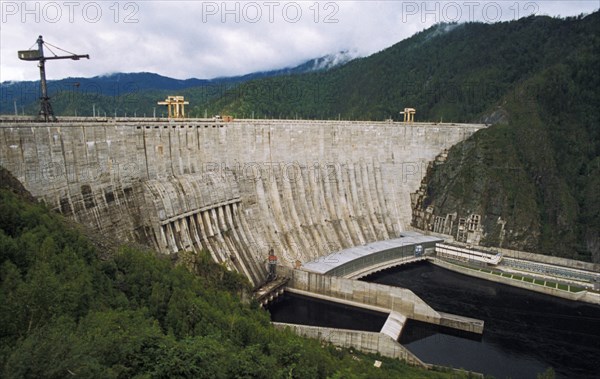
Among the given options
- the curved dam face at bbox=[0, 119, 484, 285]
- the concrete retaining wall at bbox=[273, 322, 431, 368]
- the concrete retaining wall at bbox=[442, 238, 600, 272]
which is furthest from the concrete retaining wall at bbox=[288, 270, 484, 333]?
the concrete retaining wall at bbox=[442, 238, 600, 272]

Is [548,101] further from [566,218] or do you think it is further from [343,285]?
[343,285]

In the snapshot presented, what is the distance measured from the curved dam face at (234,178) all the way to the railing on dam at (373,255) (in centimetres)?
214

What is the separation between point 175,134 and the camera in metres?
→ 46.9

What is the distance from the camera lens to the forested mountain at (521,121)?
63969 millimetres

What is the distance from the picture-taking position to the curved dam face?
35562 millimetres

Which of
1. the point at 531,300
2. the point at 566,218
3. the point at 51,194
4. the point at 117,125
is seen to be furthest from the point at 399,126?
the point at 51,194

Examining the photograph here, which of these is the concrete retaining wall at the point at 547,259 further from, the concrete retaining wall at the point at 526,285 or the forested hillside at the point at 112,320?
the forested hillside at the point at 112,320

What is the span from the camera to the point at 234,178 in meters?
52.9

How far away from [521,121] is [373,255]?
119 ft

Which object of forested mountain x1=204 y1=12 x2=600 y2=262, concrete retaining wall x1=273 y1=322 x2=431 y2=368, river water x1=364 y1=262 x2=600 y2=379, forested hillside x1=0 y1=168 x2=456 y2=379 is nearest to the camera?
forested hillside x1=0 y1=168 x2=456 y2=379

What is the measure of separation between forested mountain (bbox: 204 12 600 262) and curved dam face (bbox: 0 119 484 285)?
21.6 feet

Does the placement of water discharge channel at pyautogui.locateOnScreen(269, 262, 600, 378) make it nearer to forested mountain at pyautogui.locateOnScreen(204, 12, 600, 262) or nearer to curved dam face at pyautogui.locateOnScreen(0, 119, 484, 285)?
curved dam face at pyautogui.locateOnScreen(0, 119, 484, 285)

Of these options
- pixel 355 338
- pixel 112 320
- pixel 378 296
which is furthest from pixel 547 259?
pixel 112 320

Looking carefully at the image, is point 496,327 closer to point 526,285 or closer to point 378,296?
point 378,296
